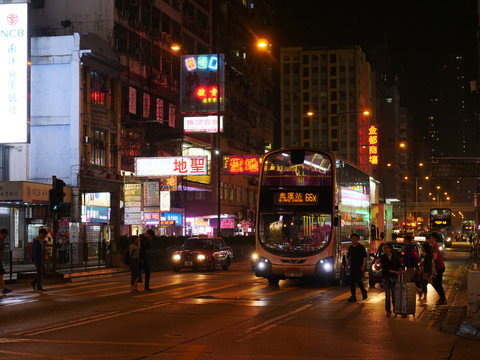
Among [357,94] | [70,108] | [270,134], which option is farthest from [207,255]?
[357,94]

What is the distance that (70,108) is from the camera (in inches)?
1699

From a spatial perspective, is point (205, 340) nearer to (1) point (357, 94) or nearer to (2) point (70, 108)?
(2) point (70, 108)

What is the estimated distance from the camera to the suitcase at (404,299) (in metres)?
15.9

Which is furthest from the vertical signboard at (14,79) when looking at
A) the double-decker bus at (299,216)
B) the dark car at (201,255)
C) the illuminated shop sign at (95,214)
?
the double-decker bus at (299,216)

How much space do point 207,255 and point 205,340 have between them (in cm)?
2270

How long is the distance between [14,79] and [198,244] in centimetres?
1328

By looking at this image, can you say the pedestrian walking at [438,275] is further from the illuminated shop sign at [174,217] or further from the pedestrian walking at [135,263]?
the illuminated shop sign at [174,217]

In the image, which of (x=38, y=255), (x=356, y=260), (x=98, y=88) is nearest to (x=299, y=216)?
(x=356, y=260)

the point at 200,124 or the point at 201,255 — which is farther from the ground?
the point at 200,124

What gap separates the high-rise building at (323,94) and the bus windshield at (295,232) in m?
123

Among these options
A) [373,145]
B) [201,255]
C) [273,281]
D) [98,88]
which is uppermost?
[373,145]

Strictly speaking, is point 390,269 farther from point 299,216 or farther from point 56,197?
point 56,197

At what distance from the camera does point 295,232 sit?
2469 cm

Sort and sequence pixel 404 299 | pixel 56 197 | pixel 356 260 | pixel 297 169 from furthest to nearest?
pixel 56 197, pixel 297 169, pixel 356 260, pixel 404 299
